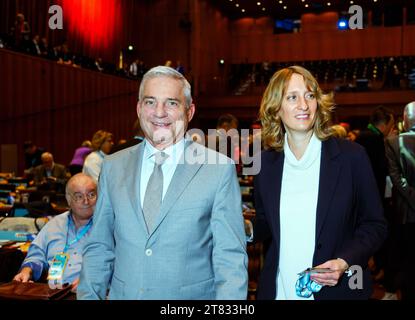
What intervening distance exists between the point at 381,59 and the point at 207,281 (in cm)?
1647

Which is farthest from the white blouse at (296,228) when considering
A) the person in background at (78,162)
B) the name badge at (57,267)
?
the person in background at (78,162)

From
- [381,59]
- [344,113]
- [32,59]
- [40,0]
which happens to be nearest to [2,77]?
[32,59]

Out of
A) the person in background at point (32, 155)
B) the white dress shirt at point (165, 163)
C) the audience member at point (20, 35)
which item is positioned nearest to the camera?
the white dress shirt at point (165, 163)

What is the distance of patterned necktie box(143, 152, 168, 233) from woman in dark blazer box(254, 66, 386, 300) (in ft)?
1.47

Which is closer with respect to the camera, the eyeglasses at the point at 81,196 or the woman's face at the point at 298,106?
the woman's face at the point at 298,106

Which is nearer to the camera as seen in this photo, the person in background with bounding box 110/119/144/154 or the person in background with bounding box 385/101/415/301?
the person in background with bounding box 385/101/415/301

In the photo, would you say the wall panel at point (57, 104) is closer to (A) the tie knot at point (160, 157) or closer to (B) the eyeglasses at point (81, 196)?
(B) the eyeglasses at point (81, 196)

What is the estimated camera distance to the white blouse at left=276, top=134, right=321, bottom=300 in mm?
1688

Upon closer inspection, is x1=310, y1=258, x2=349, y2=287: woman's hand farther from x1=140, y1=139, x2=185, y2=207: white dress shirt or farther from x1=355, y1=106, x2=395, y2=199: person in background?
x1=355, y1=106, x2=395, y2=199: person in background

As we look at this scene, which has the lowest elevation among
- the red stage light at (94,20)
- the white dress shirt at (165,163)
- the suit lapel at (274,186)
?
the suit lapel at (274,186)

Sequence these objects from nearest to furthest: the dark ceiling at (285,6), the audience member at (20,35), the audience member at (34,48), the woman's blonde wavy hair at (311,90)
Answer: the woman's blonde wavy hair at (311,90) < the audience member at (20,35) < the audience member at (34,48) < the dark ceiling at (285,6)

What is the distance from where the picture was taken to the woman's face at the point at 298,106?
1.74 metres

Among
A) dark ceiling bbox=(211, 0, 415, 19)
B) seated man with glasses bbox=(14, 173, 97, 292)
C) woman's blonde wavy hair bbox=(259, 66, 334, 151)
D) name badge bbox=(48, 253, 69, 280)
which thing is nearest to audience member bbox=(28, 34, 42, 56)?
seated man with glasses bbox=(14, 173, 97, 292)
